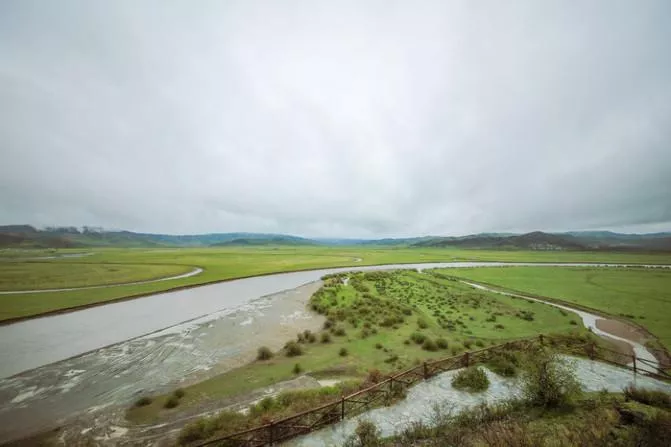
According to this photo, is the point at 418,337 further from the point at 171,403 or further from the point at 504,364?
the point at 171,403

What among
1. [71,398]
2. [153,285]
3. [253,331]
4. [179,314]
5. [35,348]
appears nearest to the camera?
[71,398]

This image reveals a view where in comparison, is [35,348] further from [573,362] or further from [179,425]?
[573,362]

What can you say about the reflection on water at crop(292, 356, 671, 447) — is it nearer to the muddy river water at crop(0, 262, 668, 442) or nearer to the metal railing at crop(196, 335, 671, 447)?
the metal railing at crop(196, 335, 671, 447)

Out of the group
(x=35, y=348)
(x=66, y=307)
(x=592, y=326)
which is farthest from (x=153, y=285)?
(x=592, y=326)

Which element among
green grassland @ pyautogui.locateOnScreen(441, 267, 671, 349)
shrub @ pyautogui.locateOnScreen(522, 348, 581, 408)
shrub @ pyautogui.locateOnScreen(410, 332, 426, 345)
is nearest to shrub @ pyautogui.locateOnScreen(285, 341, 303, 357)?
shrub @ pyautogui.locateOnScreen(410, 332, 426, 345)

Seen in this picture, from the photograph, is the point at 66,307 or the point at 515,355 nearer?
the point at 515,355

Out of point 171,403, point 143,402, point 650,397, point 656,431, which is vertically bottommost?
point 143,402

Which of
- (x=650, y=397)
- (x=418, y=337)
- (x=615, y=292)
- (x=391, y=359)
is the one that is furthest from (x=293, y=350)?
(x=615, y=292)
